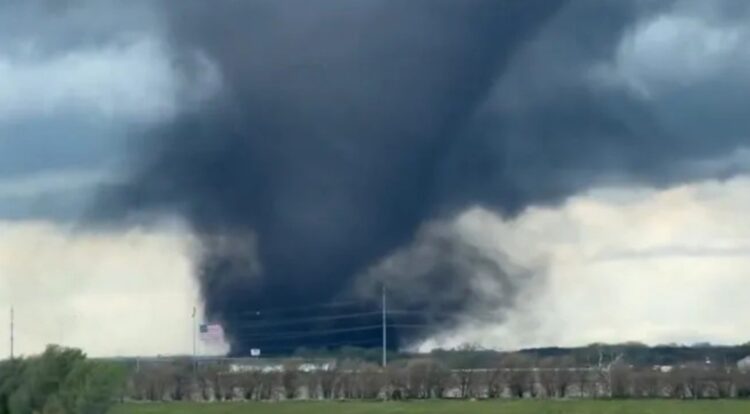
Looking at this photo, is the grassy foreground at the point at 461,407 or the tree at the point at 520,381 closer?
the grassy foreground at the point at 461,407

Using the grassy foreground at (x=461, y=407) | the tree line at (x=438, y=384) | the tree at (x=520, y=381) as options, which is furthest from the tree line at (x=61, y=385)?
the tree at (x=520, y=381)

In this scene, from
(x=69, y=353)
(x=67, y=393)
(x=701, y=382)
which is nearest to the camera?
(x=67, y=393)

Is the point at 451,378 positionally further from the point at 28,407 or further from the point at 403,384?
the point at 28,407

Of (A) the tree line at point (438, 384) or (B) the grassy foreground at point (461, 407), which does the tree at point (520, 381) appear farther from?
→ (B) the grassy foreground at point (461, 407)

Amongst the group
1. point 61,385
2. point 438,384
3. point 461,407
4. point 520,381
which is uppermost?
point 520,381

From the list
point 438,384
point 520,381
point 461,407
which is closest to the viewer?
point 461,407

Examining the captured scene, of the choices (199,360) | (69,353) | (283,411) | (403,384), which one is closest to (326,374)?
(403,384)

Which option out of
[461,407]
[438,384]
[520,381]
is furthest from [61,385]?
[520,381]

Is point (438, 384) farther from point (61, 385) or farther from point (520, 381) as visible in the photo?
point (61, 385)
